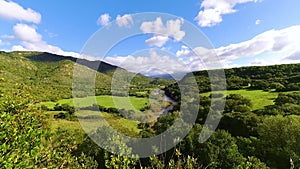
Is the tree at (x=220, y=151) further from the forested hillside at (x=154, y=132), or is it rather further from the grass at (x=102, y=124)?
the grass at (x=102, y=124)

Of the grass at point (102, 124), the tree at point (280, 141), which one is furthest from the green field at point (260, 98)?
the grass at point (102, 124)

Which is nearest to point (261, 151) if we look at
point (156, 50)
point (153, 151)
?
point (153, 151)

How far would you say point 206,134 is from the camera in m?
33.4

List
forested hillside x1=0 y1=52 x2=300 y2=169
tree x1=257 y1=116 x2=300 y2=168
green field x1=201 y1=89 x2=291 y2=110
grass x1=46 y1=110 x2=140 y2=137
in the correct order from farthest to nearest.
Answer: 1. green field x1=201 y1=89 x2=291 y2=110
2. grass x1=46 y1=110 x2=140 y2=137
3. tree x1=257 y1=116 x2=300 y2=168
4. forested hillside x1=0 y1=52 x2=300 y2=169

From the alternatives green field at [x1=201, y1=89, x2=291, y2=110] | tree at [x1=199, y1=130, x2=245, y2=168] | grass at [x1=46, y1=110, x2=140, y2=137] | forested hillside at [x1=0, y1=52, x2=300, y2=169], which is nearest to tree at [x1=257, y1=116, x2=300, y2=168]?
forested hillside at [x1=0, y1=52, x2=300, y2=169]

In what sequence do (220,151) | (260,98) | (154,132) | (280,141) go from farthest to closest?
(260,98)
(154,132)
(280,141)
(220,151)

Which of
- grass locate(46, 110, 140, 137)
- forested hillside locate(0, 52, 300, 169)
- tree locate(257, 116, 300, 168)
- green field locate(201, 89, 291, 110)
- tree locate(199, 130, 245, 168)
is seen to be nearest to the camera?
forested hillside locate(0, 52, 300, 169)

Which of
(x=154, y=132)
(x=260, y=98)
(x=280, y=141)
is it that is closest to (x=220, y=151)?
(x=280, y=141)

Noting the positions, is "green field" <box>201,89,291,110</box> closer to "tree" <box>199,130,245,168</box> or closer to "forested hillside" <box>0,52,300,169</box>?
"forested hillside" <box>0,52,300,169</box>

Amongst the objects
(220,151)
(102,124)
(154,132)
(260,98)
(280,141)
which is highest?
(260,98)

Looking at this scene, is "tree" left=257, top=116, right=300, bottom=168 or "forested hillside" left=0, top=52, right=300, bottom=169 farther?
"tree" left=257, top=116, right=300, bottom=168

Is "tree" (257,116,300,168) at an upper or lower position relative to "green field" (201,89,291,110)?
lower

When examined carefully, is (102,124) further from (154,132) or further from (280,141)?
(280,141)

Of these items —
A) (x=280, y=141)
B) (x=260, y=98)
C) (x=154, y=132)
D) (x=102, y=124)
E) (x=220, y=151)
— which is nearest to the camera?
(x=220, y=151)
